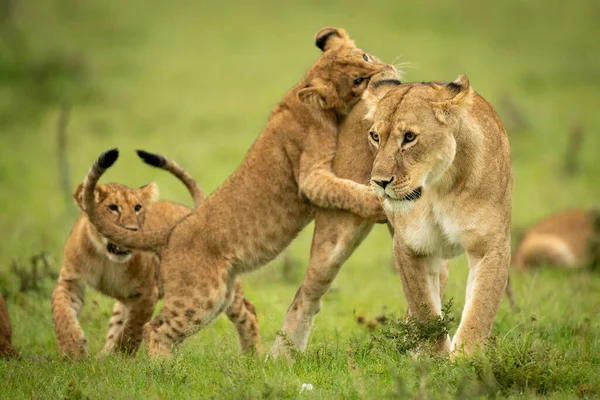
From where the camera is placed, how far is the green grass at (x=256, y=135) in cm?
469

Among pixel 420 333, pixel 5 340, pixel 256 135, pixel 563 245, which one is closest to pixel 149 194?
pixel 5 340

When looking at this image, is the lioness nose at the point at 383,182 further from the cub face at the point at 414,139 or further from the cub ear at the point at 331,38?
the cub ear at the point at 331,38

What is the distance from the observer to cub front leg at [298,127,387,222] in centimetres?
554

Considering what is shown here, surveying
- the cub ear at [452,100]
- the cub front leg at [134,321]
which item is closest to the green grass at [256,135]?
the cub front leg at [134,321]

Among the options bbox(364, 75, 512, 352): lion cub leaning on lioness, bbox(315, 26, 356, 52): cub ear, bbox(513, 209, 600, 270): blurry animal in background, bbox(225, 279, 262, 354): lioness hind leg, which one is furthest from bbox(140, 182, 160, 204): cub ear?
bbox(513, 209, 600, 270): blurry animal in background

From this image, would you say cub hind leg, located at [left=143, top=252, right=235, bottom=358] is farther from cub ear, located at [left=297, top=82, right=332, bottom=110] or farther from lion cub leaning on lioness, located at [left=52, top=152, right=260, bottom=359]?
cub ear, located at [left=297, top=82, right=332, bottom=110]

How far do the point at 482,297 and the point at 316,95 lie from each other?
1673 millimetres

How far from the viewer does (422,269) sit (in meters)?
5.17

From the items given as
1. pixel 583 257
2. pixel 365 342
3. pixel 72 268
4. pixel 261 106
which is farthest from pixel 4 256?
pixel 261 106

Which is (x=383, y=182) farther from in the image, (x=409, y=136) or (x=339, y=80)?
(x=339, y=80)

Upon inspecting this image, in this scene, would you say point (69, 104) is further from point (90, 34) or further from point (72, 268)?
point (72, 268)

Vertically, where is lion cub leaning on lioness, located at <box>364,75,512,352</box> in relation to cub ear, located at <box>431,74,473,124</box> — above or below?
below

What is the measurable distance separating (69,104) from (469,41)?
28.8 ft

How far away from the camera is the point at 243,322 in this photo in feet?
20.6
